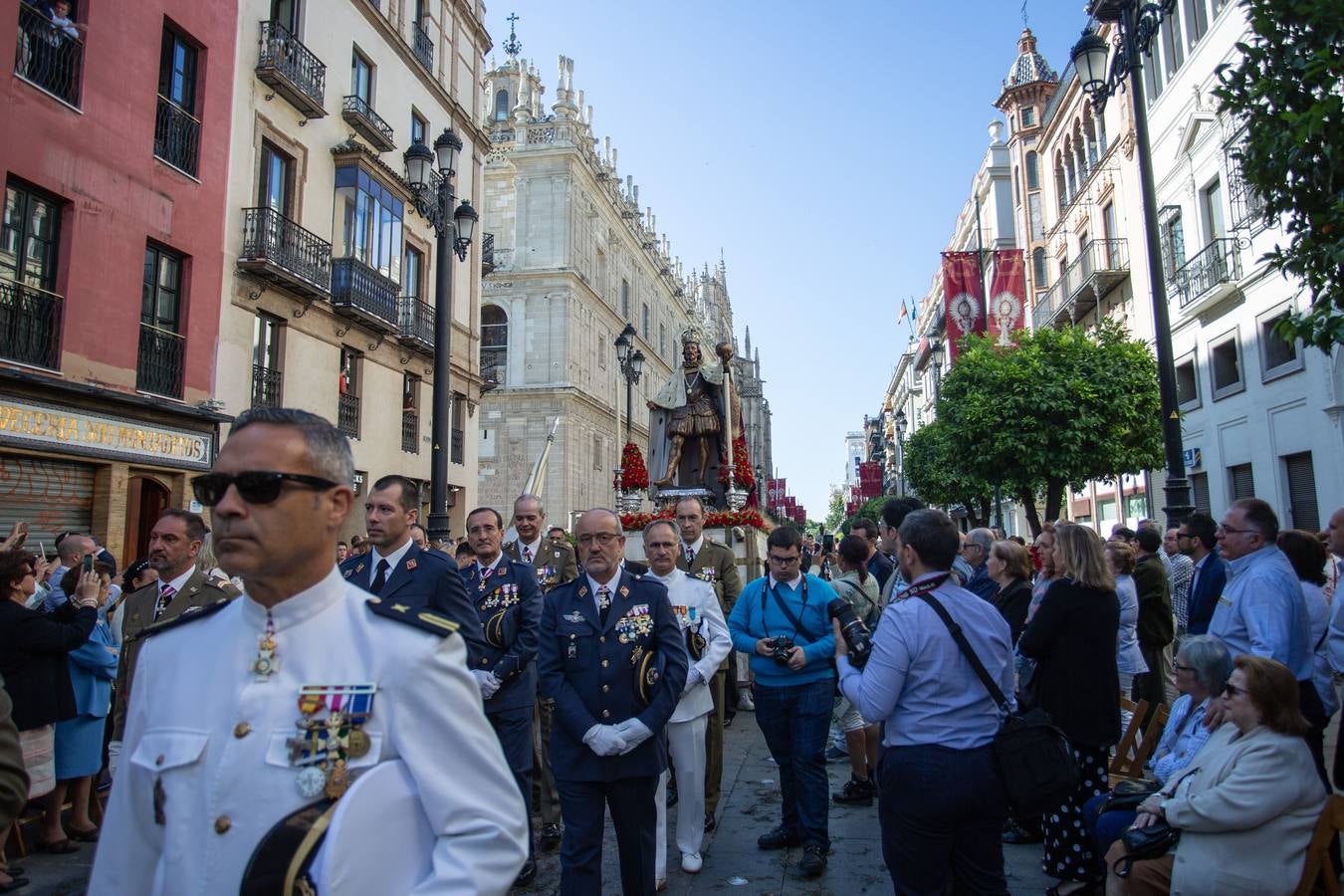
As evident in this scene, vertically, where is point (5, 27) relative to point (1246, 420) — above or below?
above

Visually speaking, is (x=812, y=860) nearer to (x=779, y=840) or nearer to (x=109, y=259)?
(x=779, y=840)

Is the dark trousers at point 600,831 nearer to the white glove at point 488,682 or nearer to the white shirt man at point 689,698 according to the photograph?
the white shirt man at point 689,698

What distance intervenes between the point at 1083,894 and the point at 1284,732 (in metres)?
1.69

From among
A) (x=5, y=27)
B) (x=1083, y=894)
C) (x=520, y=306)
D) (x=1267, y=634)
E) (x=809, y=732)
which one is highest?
(x=520, y=306)

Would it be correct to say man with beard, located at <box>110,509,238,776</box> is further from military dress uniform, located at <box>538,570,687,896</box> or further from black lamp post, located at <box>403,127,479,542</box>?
black lamp post, located at <box>403,127,479,542</box>

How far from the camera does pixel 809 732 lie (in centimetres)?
547

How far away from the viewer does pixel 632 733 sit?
13.6 ft

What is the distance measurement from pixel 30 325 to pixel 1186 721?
13.8 metres

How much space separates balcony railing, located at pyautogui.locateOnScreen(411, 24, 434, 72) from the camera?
886 inches

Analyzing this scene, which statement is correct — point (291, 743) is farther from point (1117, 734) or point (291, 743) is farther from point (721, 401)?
point (721, 401)

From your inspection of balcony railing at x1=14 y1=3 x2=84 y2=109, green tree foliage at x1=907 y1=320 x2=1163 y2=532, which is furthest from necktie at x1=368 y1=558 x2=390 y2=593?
green tree foliage at x1=907 y1=320 x2=1163 y2=532

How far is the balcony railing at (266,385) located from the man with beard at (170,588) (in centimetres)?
1168

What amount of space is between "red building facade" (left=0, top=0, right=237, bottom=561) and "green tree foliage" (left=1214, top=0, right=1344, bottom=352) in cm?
1339

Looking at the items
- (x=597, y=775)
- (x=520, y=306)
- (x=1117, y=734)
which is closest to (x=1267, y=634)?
(x=1117, y=734)
